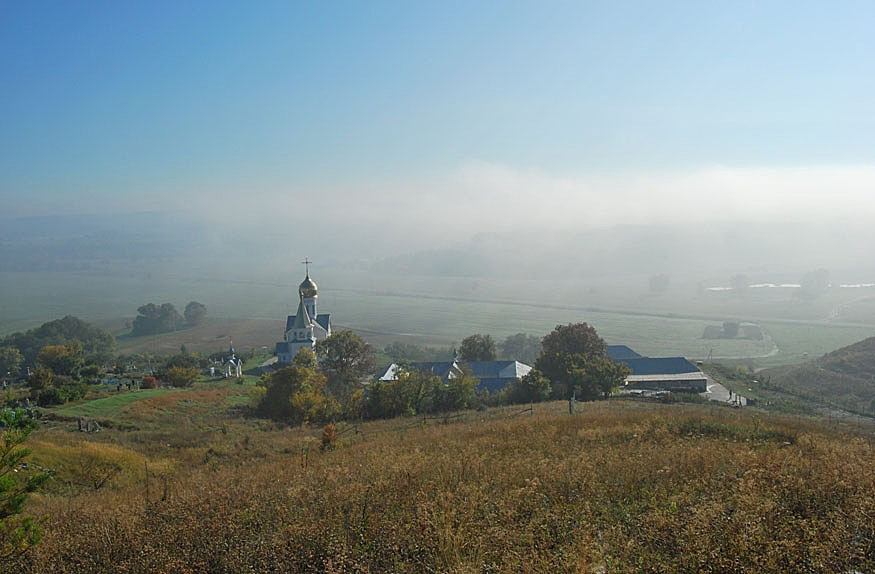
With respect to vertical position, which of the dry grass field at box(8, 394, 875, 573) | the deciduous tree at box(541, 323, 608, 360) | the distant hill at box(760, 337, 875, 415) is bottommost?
the distant hill at box(760, 337, 875, 415)

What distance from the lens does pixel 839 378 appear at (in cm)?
4150

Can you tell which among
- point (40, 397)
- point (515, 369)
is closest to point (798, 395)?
point (515, 369)

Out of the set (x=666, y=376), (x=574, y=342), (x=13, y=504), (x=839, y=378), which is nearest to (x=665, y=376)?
(x=666, y=376)

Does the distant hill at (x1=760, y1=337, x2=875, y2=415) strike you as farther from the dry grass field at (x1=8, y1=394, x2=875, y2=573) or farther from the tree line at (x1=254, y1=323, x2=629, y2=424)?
the dry grass field at (x1=8, y1=394, x2=875, y2=573)

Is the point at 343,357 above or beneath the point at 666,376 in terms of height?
above

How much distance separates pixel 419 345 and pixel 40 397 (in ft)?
162

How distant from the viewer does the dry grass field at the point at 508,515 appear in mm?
3963

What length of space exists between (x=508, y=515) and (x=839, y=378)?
→ 156 feet

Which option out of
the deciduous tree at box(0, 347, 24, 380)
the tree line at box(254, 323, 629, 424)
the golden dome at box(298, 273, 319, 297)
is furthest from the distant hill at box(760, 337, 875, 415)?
the deciduous tree at box(0, 347, 24, 380)

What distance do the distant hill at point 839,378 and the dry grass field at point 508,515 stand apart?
32.6 meters

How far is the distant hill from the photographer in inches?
1401

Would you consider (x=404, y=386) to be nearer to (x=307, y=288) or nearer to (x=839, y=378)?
(x=307, y=288)

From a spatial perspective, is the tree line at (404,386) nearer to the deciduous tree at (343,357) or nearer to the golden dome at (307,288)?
the deciduous tree at (343,357)

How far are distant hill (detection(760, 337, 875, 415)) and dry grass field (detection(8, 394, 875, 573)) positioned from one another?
32550 millimetres
